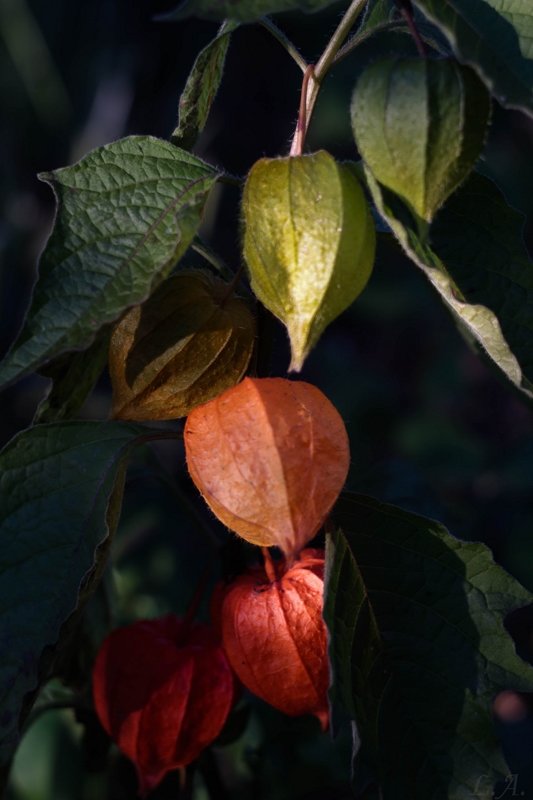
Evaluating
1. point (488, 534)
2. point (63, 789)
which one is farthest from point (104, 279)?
point (488, 534)

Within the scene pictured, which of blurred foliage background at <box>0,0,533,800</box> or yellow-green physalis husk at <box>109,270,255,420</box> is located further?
blurred foliage background at <box>0,0,533,800</box>

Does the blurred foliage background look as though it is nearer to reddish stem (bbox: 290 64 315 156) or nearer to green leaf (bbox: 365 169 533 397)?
green leaf (bbox: 365 169 533 397)

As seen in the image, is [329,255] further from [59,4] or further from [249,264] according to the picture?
[59,4]

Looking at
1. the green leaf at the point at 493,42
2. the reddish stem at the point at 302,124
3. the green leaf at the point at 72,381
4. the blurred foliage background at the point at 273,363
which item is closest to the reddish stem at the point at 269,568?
the blurred foliage background at the point at 273,363

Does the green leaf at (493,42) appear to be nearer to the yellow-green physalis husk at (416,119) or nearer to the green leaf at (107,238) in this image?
the yellow-green physalis husk at (416,119)

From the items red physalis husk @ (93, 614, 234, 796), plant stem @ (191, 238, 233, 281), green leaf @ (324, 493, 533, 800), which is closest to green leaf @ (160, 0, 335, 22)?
plant stem @ (191, 238, 233, 281)
